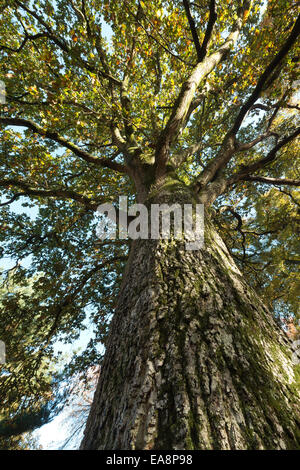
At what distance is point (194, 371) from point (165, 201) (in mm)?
1946

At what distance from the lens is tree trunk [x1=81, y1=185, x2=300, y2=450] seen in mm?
834

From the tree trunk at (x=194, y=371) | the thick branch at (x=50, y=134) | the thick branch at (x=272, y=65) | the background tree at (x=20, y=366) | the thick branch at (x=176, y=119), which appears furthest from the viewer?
the background tree at (x=20, y=366)

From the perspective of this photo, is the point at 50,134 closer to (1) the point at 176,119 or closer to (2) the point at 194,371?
(1) the point at 176,119

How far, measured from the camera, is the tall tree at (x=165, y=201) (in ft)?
3.16

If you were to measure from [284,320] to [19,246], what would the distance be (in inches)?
375

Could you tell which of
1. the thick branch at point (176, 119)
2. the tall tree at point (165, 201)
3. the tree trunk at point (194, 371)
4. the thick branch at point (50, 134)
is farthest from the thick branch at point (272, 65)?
the tree trunk at point (194, 371)

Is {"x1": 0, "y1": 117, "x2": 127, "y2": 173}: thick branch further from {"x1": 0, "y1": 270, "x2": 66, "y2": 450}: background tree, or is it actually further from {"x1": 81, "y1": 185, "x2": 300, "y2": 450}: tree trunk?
{"x1": 0, "y1": 270, "x2": 66, "y2": 450}: background tree

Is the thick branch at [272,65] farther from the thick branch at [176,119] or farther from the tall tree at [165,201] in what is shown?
the thick branch at [176,119]

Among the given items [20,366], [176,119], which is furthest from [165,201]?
[20,366]

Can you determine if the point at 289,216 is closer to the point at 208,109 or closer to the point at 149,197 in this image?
the point at 208,109

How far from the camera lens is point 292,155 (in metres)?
6.36

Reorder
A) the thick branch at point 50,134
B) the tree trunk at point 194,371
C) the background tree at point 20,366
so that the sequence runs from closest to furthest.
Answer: the tree trunk at point 194,371 → the thick branch at point 50,134 → the background tree at point 20,366

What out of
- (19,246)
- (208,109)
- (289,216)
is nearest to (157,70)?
(208,109)

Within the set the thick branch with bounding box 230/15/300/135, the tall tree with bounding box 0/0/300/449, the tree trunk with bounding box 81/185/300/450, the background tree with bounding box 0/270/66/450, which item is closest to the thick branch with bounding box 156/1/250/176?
the tall tree with bounding box 0/0/300/449
